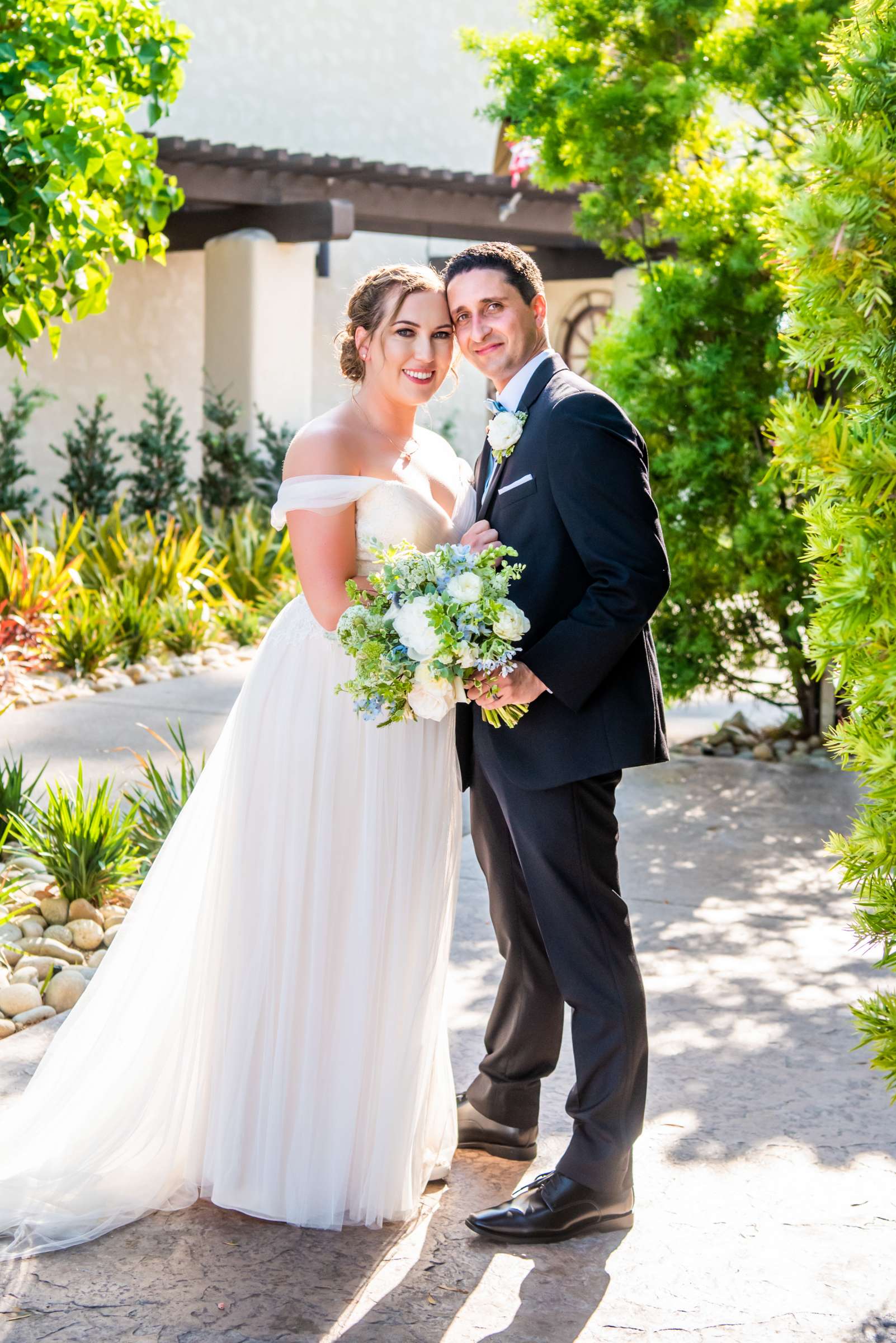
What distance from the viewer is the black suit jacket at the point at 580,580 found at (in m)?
2.73

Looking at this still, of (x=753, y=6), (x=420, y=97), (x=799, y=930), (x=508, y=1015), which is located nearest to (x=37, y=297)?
(x=508, y=1015)

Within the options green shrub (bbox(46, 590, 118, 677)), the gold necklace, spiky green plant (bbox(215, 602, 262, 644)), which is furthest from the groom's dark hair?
spiky green plant (bbox(215, 602, 262, 644))

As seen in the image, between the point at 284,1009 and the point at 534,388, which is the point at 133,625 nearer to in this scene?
the point at 284,1009

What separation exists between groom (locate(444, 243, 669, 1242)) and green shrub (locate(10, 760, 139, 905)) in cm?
205

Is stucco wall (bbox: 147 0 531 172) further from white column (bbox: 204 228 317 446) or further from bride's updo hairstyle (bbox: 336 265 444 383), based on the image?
bride's updo hairstyle (bbox: 336 265 444 383)

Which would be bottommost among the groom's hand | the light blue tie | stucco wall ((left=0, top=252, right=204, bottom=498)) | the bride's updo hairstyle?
the groom's hand

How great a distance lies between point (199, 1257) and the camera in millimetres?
2764

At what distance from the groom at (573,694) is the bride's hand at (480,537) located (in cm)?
5

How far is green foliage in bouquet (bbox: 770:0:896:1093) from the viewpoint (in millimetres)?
1980

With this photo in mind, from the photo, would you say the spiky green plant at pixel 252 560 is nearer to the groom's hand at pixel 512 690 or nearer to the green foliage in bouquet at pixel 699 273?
the green foliage in bouquet at pixel 699 273

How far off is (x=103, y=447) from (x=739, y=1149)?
9544 mm

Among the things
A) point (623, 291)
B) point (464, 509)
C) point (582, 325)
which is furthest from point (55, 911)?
point (582, 325)

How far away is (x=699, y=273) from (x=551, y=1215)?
5122 mm

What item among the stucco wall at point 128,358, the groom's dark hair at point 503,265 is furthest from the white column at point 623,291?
the groom's dark hair at point 503,265
